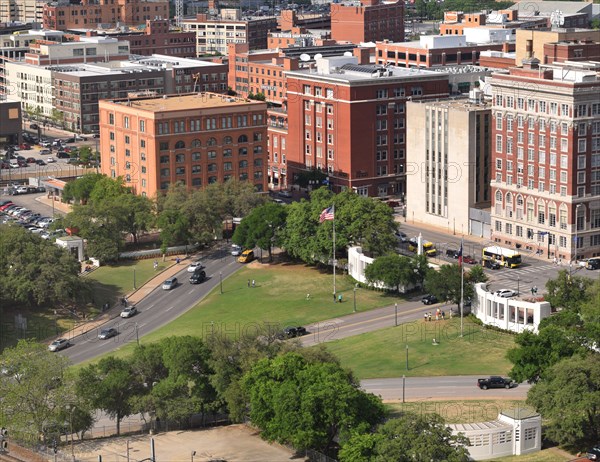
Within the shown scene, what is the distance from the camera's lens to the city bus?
6526 inches

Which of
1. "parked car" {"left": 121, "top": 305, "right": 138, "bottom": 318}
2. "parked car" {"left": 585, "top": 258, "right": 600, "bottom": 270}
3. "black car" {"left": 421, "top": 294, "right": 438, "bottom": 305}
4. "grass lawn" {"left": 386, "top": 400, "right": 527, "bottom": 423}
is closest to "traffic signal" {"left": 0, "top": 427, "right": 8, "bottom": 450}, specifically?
"grass lawn" {"left": 386, "top": 400, "right": 527, "bottom": 423}

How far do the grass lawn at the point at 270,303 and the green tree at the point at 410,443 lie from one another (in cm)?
4245

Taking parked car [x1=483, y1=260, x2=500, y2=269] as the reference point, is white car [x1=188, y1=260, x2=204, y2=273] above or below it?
below

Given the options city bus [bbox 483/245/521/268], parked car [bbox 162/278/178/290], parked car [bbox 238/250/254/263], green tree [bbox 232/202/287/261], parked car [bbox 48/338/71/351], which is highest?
green tree [bbox 232/202/287/261]

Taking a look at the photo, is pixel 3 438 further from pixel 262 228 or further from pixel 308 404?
pixel 262 228

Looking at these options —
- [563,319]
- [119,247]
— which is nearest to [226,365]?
[563,319]

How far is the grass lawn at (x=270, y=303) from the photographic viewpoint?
15512cm

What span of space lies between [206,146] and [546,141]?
162 ft

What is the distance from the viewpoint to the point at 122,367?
125 m

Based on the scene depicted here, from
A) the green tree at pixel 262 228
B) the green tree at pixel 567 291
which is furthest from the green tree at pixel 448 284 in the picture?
the green tree at pixel 262 228

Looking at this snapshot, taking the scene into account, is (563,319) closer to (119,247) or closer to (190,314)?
(190,314)

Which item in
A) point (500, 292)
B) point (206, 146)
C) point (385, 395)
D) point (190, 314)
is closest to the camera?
point (385, 395)

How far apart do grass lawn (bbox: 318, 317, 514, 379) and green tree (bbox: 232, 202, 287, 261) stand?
99.3 ft

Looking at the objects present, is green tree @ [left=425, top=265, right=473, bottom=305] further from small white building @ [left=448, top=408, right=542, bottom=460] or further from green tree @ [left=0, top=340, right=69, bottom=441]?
green tree @ [left=0, top=340, right=69, bottom=441]
